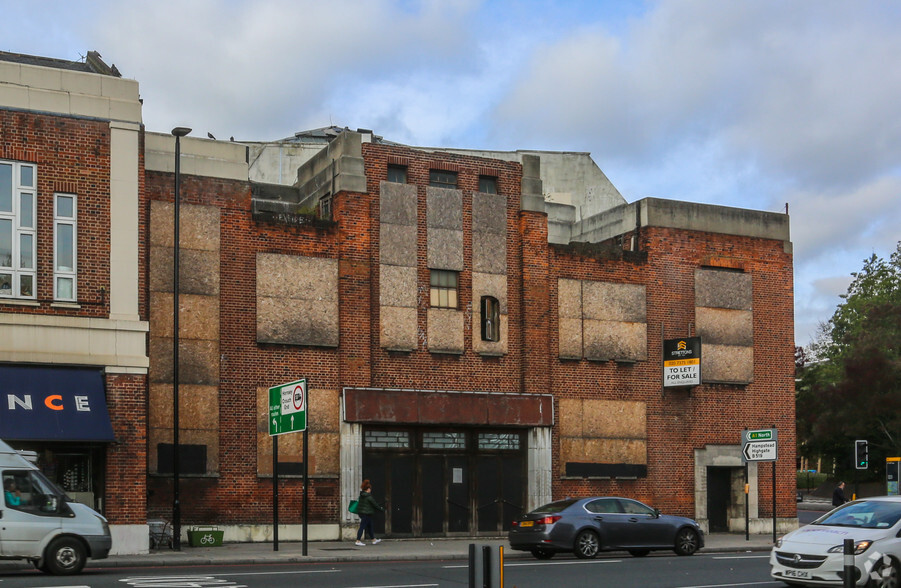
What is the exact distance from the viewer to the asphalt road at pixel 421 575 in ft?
59.6

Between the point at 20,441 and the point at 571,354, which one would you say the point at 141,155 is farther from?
the point at 571,354

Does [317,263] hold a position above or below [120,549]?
above

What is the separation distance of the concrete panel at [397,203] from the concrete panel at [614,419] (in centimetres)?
742

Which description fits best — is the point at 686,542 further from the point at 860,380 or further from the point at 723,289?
the point at 860,380

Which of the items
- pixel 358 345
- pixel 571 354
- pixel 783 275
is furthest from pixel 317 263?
pixel 783 275

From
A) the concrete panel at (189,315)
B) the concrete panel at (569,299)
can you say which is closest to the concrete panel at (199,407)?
the concrete panel at (189,315)

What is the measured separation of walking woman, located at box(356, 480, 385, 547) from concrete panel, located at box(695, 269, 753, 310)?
1267 centimetres

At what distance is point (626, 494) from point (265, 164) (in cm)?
2052

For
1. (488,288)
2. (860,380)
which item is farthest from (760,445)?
(860,380)

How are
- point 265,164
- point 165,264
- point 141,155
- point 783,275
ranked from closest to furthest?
point 141,155 → point 165,264 → point 783,275 → point 265,164

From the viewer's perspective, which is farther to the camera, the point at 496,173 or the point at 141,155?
the point at 496,173

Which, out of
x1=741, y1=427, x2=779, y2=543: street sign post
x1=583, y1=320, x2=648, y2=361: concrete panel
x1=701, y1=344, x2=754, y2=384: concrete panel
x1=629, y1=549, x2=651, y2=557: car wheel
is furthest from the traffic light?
x1=629, y1=549, x2=651, y2=557: car wheel

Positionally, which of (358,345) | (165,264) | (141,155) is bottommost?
(358,345)

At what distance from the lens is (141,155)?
27.1 meters
